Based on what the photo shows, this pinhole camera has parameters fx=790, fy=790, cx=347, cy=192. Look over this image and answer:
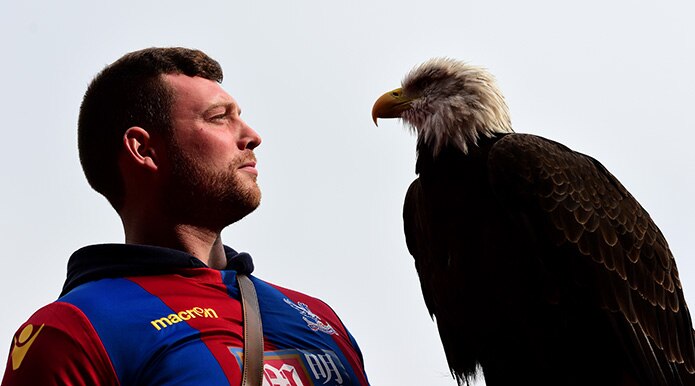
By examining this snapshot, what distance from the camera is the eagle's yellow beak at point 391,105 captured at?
189 inches

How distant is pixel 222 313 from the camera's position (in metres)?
2.99

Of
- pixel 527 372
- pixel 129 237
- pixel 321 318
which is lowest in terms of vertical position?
pixel 527 372

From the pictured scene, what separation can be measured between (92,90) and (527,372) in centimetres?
254

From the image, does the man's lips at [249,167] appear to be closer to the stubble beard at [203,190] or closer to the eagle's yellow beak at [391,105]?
the stubble beard at [203,190]

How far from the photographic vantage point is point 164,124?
338cm

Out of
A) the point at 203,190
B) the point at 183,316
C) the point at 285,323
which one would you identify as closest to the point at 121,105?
the point at 203,190

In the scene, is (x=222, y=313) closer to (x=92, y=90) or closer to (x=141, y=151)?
(x=141, y=151)

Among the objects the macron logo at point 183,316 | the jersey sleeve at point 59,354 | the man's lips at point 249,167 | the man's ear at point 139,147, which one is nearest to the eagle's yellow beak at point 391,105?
the man's lips at point 249,167

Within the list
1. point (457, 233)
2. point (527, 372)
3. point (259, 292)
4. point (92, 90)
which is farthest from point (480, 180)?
point (92, 90)

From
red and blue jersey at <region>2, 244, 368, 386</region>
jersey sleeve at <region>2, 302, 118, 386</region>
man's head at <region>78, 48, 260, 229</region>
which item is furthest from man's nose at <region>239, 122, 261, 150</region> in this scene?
jersey sleeve at <region>2, 302, 118, 386</region>

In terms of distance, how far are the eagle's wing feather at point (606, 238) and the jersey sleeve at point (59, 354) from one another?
2.18 meters

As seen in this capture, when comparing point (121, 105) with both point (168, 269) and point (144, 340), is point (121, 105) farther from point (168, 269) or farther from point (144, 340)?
point (144, 340)

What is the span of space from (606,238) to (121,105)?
264 centimetres

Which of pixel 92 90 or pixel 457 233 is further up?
pixel 92 90
